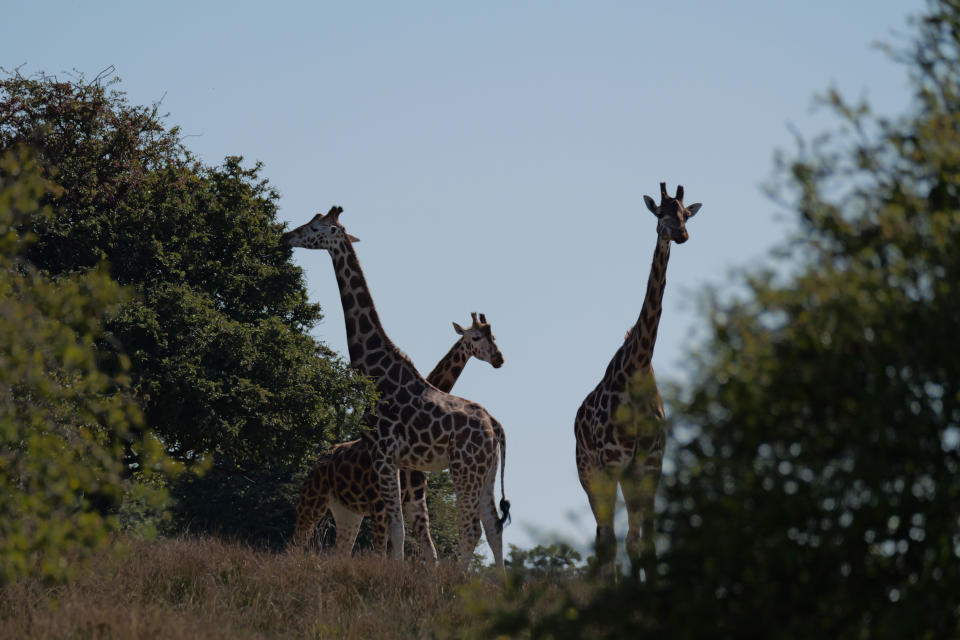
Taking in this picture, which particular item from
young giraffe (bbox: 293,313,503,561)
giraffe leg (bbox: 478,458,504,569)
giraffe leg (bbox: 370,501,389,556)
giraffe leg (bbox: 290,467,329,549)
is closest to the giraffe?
giraffe leg (bbox: 478,458,504,569)

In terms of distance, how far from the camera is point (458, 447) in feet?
64.8

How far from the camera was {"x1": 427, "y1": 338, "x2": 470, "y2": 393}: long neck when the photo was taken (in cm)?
2317

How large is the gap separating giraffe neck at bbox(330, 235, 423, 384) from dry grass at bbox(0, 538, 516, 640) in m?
5.27

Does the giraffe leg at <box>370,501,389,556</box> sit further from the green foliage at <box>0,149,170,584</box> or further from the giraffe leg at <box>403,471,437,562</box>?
the green foliage at <box>0,149,170,584</box>

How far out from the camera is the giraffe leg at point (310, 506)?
22875 mm

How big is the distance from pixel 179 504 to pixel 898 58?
31.4 m

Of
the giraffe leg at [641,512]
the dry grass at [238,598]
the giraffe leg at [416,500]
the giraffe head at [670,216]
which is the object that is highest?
the giraffe head at [670,216]

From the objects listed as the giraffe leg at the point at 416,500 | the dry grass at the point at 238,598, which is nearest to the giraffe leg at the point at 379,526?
the giraffe leg at the point at 416,500

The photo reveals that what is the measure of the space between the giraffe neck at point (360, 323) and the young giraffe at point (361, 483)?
1595 mm

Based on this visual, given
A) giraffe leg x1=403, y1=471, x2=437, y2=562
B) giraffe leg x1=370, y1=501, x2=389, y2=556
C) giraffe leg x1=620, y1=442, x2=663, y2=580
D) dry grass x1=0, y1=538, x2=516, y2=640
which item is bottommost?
dry grass x1=0, y1=538, x2=516, y2=640

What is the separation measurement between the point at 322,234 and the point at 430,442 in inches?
185

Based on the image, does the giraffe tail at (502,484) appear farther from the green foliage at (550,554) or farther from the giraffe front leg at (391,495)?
the green foliage at (550,554)

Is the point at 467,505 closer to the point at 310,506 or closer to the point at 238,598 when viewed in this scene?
the point at 310,506

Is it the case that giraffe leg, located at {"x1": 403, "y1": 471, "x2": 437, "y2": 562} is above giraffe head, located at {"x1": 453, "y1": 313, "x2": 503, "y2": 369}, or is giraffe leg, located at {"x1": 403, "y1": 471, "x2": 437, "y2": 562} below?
below
